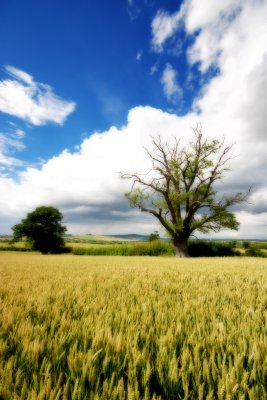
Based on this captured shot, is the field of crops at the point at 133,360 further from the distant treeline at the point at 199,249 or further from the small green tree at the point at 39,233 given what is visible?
the small green tree at the point at 39,233

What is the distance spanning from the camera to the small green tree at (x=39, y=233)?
2178 inches

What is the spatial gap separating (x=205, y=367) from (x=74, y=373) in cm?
73

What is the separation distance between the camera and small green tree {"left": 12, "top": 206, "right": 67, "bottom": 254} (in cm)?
5531

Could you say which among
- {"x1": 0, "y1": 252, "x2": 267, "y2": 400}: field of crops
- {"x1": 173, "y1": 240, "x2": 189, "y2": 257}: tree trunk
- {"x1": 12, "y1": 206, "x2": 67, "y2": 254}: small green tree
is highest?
{"x1": 12, "y1": 206, "x2": 67, "y2": 254}: small green tree

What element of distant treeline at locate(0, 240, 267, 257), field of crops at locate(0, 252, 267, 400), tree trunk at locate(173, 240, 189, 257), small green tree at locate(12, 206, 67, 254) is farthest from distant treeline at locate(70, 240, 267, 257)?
field of crops at locate(0, 252, 267, 400)

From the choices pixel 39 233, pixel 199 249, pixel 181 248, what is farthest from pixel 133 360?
pixel 39 233

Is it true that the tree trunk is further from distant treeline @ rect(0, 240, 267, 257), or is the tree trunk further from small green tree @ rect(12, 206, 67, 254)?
small green tree @ rect(12, 206, 67, 254)

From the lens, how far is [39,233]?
55.7 metres

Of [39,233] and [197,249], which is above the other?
[39,233]

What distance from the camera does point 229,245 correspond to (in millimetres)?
34219

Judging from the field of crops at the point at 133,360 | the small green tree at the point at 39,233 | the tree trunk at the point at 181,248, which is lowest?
the field of crops at the point at 133,360

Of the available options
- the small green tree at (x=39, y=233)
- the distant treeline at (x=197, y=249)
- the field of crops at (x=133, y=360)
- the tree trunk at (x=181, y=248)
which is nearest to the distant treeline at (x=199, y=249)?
the distant treeline at (x=197, y=249)

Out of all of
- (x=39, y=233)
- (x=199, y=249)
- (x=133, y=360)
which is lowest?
(x=133, y=360)

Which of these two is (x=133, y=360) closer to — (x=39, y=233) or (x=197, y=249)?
(x=197, y=249)
